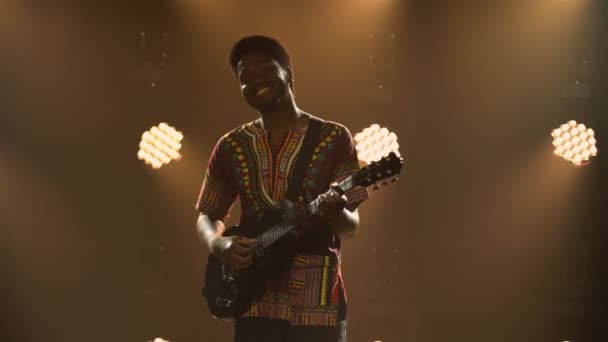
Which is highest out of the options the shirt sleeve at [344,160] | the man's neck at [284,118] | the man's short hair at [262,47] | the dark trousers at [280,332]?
the man's short hair at [262,47]

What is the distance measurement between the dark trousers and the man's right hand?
16cm

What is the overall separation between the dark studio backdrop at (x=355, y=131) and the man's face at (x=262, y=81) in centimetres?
336

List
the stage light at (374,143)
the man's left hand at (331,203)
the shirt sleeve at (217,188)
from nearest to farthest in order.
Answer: the man's left hand at (331,203)
the shirt sleeve at (217,188)
the stage light at (374,143)

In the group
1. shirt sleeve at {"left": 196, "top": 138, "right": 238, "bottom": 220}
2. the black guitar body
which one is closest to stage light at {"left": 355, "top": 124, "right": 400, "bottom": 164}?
shirt sleeve at {"left": 196, "top": 138, "right": 238, "bottom": 220}

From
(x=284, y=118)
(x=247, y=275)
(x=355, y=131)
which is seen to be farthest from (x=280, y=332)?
(x=355, y=131)

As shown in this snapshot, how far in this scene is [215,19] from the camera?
5477mm

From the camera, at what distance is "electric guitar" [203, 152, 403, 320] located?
1.93m

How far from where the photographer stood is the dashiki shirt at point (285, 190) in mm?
2014

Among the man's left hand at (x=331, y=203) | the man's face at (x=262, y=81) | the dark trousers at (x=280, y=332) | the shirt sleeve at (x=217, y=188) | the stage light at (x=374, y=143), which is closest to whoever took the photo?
the man's left hand at (x=331, y=203)

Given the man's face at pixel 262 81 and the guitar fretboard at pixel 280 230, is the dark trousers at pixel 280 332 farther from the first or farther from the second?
the man's face at pixel 262 81

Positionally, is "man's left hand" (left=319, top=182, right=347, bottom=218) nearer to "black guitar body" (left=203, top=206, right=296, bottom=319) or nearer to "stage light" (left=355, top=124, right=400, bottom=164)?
"black guitar body" (left=203, top=206, right=296, bottom=319)

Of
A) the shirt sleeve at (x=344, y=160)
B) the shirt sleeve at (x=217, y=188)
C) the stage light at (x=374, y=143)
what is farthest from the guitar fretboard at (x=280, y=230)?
the stage light at (x=374, y=143)

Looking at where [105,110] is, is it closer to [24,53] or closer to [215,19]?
[24,53]

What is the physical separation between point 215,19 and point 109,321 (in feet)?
7.44
